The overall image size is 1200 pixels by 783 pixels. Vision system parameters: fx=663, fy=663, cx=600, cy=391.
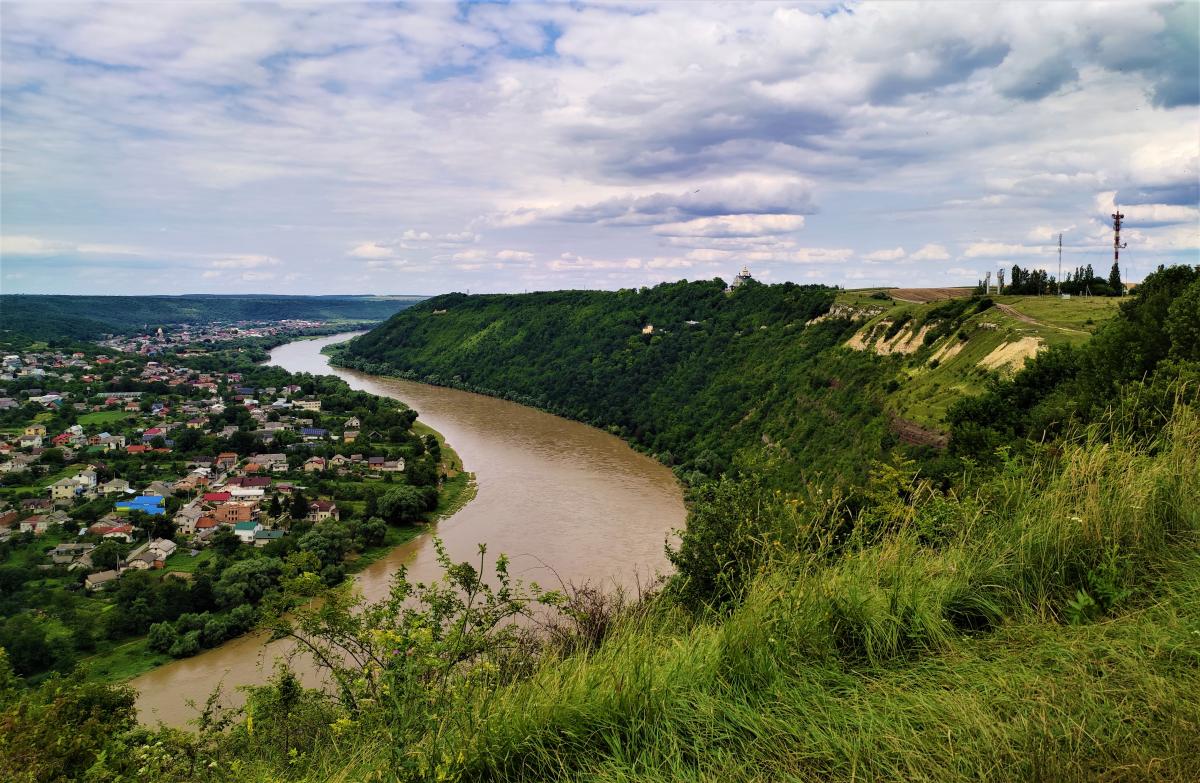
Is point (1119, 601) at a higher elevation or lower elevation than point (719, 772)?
higher

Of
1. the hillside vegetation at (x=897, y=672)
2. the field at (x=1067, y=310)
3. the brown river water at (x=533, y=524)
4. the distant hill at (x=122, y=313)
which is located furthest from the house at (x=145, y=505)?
the distant hill at (x=122, y=313)

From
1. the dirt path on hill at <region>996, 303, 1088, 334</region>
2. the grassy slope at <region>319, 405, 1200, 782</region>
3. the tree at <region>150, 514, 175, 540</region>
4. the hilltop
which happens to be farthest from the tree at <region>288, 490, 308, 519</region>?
the dirt path on hill at <region>996, 303, 1088, 334</region>

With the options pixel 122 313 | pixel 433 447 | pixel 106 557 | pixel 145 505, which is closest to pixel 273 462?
pixel 145 505

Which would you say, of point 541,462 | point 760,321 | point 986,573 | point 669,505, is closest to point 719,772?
point 986,573

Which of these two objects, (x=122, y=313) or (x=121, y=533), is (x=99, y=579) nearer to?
(x=121, y=533)

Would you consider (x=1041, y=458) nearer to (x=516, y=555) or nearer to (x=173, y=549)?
(x=516, y=555)
